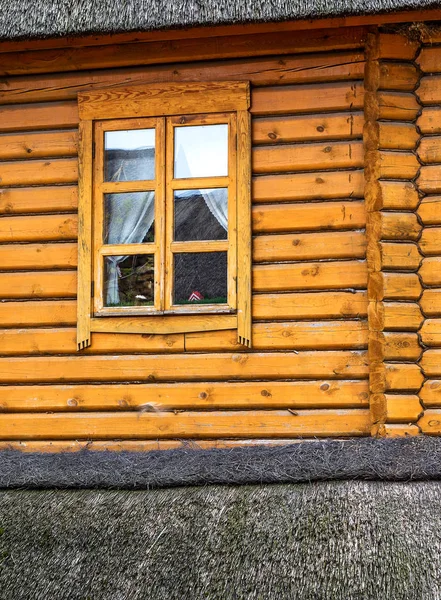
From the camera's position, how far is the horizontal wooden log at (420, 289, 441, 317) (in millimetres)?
5270

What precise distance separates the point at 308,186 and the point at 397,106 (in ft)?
2.34

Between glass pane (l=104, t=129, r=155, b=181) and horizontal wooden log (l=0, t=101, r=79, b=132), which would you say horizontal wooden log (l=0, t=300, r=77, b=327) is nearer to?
glass pane (l=104, t=129, r=155, b=181)

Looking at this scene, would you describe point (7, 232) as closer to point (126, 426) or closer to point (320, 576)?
point (126, 426)

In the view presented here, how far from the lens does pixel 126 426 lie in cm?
549

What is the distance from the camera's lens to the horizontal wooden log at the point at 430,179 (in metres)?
5.32

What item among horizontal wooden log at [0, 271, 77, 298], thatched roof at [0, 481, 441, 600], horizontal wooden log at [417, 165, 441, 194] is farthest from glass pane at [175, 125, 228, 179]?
thatched roof at [0, 481, 441, 600]

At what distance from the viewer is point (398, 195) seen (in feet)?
17.3

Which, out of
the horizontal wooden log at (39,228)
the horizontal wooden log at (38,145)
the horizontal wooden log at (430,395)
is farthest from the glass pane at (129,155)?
the horizontal wooden log at (430,395)

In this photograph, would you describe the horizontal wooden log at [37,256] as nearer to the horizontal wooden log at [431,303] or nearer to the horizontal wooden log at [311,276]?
the horizontal wooden log at [311,276]

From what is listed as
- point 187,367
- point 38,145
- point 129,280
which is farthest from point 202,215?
point 38,145

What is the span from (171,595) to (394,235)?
2.42 m

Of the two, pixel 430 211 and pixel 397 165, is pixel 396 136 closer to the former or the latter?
pixel 397 165

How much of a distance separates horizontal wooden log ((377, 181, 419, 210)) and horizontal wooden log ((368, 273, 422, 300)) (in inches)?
16.1

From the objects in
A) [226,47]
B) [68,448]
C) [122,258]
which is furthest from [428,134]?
[68,448]
